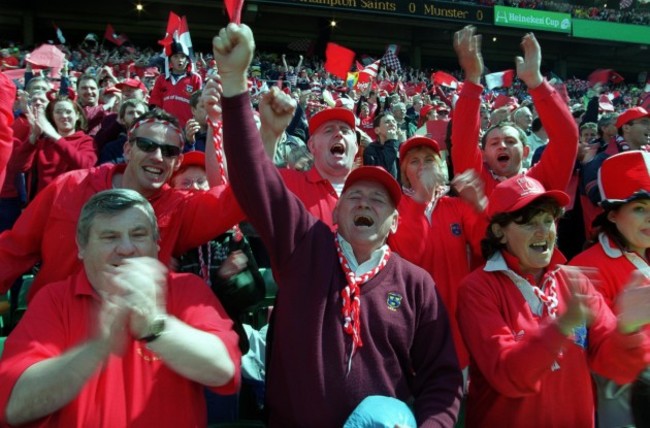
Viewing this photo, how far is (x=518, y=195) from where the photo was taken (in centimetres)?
225

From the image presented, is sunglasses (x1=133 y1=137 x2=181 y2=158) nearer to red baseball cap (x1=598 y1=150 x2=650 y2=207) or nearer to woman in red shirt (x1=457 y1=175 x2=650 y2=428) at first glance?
woman in red shirt (x1=457 y1=175 x2=650 y2=428)

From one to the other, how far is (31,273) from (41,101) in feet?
5.99

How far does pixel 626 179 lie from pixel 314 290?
5.15 feet

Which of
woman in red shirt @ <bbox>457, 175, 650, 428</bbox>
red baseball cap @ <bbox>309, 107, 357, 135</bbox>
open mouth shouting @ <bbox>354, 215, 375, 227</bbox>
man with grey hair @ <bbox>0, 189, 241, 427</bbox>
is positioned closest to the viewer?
man with grey hair @ <bbox>0, 189, 241, 427</bbox>

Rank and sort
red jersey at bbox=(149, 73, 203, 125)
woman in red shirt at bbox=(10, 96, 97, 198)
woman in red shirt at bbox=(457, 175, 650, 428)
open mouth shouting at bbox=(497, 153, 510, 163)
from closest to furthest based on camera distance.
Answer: woman in red shirt at bbox=(457, 175, 650, 428)
open mouth shouting at bbox=(497, 153, 510, 163)
woman in red shirt at bbox=(10, 96, 97, 198)
red jersey at bbox=(149, 73, 203, 125)

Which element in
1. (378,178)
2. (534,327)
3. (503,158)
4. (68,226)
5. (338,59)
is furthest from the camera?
(338,59)

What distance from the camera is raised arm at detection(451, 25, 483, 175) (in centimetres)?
313

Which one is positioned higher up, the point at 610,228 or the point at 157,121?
the point at 157,121

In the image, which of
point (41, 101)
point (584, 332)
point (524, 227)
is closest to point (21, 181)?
point (41, 101)

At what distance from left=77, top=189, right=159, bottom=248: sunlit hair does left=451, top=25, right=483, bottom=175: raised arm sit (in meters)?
1.77

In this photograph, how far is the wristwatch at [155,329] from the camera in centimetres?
158

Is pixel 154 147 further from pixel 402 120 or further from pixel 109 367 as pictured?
pixel 402 120

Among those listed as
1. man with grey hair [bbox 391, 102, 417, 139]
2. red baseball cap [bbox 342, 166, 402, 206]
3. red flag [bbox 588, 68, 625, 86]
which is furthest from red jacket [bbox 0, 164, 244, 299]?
red flag [bbox 588, 68, 625, 86]

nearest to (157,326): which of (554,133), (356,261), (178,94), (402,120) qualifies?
(356,261)
